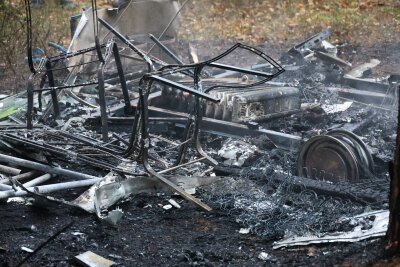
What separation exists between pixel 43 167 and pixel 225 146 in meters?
2.36

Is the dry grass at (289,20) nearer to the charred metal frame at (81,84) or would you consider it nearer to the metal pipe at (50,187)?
the charred metal frame at (81,84)

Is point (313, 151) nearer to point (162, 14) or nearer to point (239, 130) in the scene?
point (239, 130)

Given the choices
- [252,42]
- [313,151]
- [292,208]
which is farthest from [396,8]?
[292,208]

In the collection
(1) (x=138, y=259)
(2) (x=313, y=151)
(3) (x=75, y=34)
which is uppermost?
(3) (x=75, y=34)

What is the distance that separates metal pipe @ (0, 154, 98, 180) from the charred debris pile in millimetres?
11

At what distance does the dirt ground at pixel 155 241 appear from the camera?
4793 mm

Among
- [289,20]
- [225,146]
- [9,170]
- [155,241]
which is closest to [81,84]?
[9,170]

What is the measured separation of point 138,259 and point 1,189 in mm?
1738

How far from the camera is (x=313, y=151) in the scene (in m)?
6.40

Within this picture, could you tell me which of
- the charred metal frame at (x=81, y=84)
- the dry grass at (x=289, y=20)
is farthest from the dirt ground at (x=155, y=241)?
the dry grass at (x=289, y=20)

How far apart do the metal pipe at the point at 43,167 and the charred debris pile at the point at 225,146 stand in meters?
0.01

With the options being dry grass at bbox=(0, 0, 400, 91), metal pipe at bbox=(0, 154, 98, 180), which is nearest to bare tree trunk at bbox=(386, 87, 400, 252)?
metal pipe at bbox=(0, 154, 98, 180)

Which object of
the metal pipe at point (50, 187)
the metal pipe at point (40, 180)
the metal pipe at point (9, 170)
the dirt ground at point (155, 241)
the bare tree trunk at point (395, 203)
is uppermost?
the bare tree trunk at point (395, 203)

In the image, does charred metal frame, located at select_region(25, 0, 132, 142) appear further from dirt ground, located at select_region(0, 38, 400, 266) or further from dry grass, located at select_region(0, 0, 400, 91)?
dry grass, located at select_region(0, 0, 400, 91)
